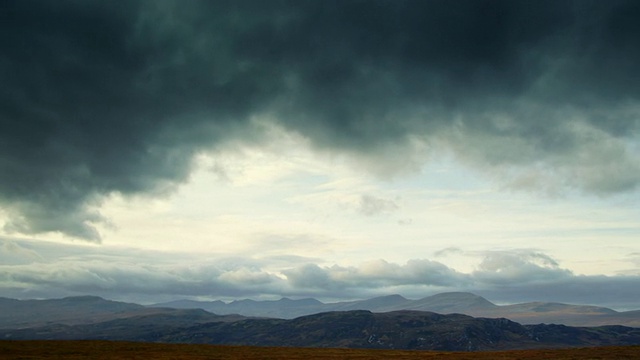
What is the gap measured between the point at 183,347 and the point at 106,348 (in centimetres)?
2298

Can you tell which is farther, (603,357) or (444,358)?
(444,358)

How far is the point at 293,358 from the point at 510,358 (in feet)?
154

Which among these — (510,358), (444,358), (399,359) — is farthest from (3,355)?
(510,358)

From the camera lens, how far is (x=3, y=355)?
325 feet

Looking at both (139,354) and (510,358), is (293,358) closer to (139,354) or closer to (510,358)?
(139,354)

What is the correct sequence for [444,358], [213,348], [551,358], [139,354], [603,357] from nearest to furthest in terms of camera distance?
[603,357], [551,358], [444,358], [139,354], [213,348]

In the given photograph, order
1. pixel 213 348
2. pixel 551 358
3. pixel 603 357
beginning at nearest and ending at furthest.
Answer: pixel 603 357 < pixel 551 358 < pixel 213 348

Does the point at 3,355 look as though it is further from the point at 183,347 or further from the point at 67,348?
the point at 183,347

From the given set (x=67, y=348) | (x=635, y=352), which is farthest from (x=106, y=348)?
(x=635, y=352)

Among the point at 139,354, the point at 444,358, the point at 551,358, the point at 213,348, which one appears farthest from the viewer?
the point at 213,348

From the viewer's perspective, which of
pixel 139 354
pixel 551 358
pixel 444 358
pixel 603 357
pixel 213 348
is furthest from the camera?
pixel 213 348

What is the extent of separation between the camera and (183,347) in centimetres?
13650

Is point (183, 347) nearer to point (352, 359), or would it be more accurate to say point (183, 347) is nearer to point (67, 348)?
point (67, 348)

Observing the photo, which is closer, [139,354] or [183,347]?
[139,354]
